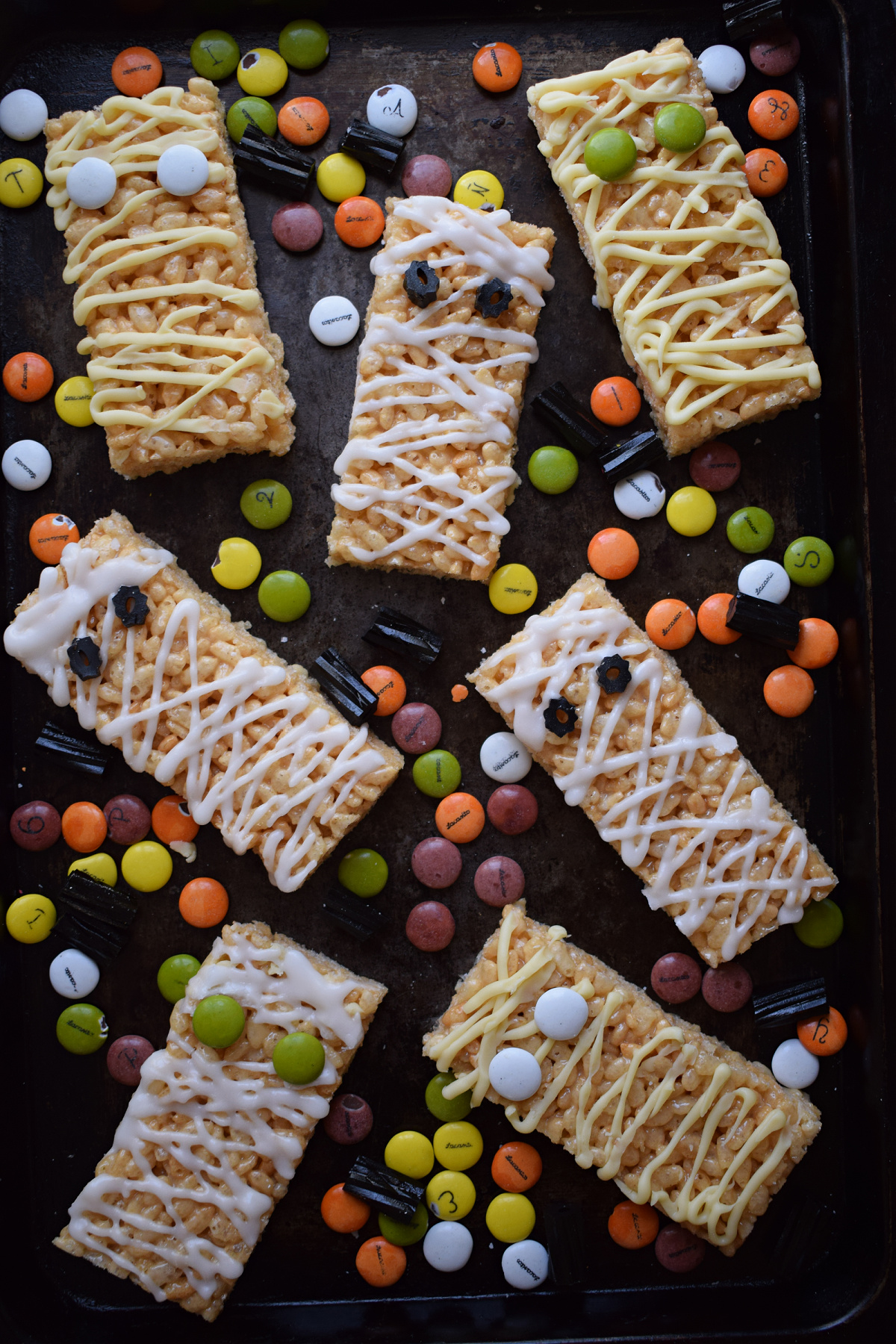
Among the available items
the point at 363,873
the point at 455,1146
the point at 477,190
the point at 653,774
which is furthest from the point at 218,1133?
the point at 477,190

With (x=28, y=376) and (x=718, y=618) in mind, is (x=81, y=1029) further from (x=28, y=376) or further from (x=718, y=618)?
(x=718, y=618)

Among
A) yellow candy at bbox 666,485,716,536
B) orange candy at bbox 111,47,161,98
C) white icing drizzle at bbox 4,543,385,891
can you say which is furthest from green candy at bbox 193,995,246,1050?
orange candy at bbox 111,47,161,98

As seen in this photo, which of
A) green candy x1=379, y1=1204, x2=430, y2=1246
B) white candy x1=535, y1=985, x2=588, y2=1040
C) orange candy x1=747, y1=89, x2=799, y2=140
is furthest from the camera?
orange candy x1=747, y1=89, x2=799, y2=140

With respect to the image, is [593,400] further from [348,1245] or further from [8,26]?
[348,1245]

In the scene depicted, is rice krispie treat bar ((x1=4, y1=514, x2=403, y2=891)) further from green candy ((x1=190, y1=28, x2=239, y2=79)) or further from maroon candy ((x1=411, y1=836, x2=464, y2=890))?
green candy ((x1=190, y1=28, x2=239, y2=79))

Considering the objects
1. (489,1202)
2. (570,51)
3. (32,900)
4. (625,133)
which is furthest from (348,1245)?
(570,51)

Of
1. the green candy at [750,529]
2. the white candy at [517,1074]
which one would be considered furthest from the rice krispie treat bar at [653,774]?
the white candy at [517,1074]
